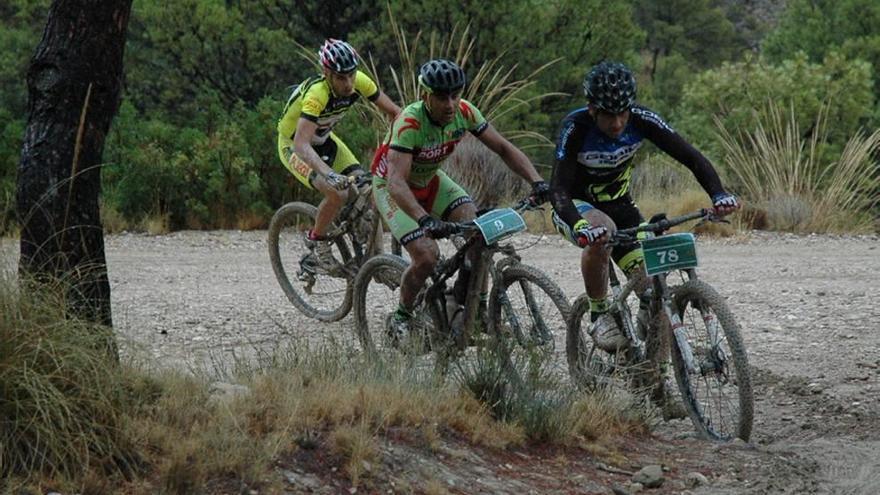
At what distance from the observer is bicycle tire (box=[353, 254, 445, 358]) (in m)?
8.37

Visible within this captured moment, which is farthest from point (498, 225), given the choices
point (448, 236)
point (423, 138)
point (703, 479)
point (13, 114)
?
point (13, 114)

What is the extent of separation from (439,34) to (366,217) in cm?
1303

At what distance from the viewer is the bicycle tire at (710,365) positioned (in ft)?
22.5

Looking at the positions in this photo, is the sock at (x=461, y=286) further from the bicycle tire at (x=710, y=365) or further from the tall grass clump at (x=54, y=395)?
the tall grass clump at (x=54, y=395)

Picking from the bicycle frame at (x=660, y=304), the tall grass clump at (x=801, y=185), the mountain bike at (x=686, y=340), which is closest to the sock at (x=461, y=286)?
the mountain bike at (x=686, y=340)

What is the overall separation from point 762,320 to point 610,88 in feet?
14.9

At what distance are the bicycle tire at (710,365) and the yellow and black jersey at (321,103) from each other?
12.8 feet

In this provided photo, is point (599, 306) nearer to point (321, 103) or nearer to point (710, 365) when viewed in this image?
point (710, 365)

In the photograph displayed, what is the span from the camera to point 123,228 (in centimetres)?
1811

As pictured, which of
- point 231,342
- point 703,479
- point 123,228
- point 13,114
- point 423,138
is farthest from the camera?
point 13,114

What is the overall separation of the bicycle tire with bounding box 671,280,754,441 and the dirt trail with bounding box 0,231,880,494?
18cm

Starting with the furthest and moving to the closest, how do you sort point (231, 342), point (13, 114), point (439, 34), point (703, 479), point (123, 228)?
point (439, 34) < point (13, 114) < point (123, 228) < point (231, 342) < point (703, 479)

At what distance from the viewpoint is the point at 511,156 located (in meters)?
8.37

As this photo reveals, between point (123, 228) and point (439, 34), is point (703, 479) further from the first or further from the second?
point (439, 34)
